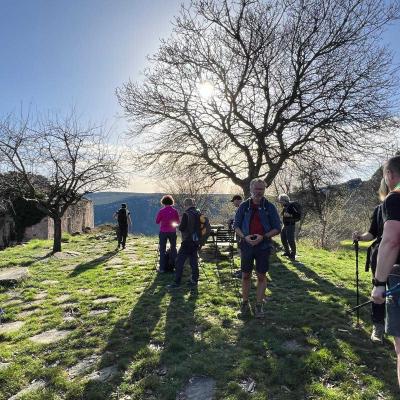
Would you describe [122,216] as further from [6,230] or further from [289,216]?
[6,230]

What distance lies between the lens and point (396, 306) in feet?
9.00

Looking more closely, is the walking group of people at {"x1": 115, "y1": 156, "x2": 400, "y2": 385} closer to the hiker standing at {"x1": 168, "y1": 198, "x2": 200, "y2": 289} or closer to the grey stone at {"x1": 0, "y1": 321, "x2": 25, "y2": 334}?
the hiker standing at {"x1": 168, "y1": 198, "x2": 200, "y2": 289}

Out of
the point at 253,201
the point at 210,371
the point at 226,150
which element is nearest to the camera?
the point at 210,371

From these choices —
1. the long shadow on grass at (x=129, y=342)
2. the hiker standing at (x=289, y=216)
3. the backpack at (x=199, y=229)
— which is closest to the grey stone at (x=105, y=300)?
the long shadow on grass at (x=129, y=342)

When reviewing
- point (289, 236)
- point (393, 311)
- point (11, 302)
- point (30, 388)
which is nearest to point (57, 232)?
point (11, 302)

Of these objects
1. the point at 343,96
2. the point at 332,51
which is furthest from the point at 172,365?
the point at 332,51

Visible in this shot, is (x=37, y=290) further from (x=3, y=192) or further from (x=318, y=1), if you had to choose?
(x=318, y=1)

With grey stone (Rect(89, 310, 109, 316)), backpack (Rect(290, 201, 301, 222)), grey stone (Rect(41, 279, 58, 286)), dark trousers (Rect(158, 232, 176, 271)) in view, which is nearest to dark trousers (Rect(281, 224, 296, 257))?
backpack (Rect(290, 201, 301, 222))

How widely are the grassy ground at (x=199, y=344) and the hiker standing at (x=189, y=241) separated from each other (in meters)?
0.40

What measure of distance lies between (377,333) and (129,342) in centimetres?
329

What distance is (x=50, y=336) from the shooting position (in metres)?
5.22

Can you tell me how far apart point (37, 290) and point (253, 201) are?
5.54m

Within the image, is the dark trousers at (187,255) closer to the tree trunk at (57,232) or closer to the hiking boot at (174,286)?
the hiking boot at (174,286)

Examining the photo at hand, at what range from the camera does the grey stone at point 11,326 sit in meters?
5.60
